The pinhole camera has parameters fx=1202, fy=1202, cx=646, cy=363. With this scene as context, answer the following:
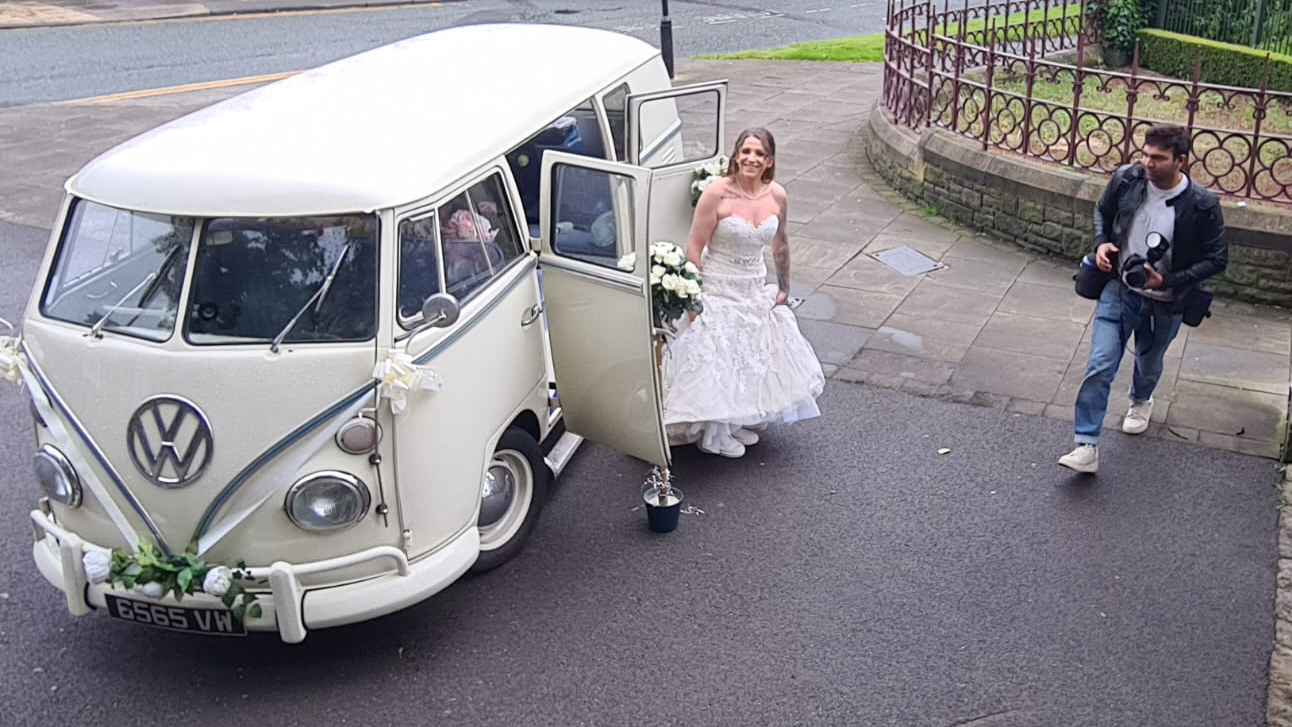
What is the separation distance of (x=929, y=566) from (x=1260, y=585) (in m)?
1.49

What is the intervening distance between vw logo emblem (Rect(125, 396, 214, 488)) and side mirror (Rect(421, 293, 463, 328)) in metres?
0.93

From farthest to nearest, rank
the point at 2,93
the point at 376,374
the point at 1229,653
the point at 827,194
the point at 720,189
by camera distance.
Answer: the point at 2,93 → the point at 827,194 → the point at 720,189 → the point at 1229,653 → the point at 376,374

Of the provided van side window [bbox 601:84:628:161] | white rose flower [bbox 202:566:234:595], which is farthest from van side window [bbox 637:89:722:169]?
white rose flower [bbox 202:566:234:595]

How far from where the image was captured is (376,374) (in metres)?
4.64

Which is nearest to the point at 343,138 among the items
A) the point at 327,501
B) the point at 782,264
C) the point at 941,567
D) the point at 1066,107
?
the point at 327,501

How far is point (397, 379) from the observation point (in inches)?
182

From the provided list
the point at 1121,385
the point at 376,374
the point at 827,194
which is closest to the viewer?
the point at 376,374

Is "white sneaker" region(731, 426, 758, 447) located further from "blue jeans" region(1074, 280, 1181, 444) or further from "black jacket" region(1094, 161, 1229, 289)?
"black jacket" region(1094, 161, 1229, 289)

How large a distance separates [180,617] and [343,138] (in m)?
2.06

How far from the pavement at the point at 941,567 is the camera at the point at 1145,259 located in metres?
1.06

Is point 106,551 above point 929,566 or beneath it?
above

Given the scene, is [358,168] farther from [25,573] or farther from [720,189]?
[25,573]

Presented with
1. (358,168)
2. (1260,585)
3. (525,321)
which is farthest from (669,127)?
(1260,585)

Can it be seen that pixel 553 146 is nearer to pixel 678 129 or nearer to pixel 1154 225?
pixel 678 129
